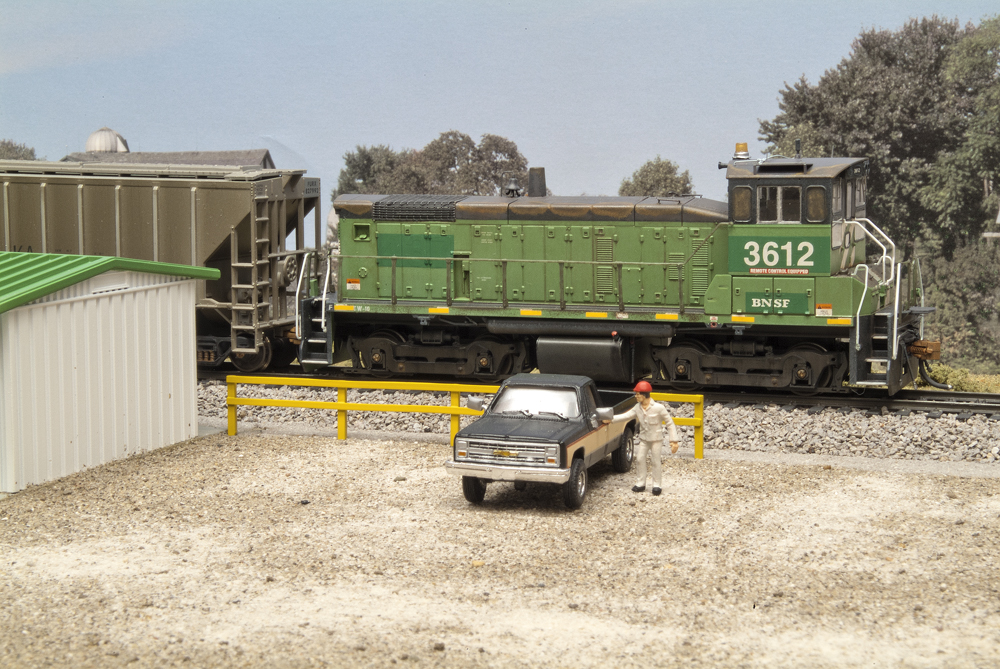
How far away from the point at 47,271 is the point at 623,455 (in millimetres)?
7070

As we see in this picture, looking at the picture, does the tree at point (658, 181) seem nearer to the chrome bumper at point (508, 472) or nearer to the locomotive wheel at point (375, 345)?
the locomotive wheel at point (375, 345)

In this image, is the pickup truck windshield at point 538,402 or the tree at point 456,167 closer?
the pickup truck windshield at point 538,402

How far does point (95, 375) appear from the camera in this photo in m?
13.0

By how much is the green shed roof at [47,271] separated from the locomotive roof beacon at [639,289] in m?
5.27

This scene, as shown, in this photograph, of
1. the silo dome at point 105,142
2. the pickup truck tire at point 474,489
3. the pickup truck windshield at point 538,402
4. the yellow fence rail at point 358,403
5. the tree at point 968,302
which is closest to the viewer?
the pickup truck tire at point 474,489

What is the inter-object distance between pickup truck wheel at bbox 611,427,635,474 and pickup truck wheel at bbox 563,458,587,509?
1.52 m

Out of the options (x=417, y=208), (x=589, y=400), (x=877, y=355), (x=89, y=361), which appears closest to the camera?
(x=589, y=400)

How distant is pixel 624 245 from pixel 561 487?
6.93m

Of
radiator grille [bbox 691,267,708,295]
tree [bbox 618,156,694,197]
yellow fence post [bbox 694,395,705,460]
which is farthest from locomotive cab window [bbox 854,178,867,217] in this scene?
tree [bbox 618,156,694,197]

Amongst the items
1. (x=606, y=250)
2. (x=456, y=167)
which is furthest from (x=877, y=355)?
(x=456, y=167)

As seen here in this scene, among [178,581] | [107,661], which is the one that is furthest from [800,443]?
[107,661]

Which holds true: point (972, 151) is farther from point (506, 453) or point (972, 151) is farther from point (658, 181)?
point (506, 453)

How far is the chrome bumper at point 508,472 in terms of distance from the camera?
1073cm

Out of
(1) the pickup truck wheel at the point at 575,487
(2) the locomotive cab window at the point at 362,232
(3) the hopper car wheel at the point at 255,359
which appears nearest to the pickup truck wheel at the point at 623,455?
(1) the pickup truck wheel at the point at 575,487
